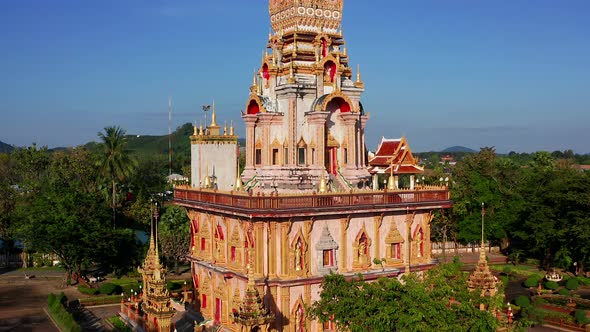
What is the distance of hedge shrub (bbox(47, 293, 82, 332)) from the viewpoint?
37.3 metres

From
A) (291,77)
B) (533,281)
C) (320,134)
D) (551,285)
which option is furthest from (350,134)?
(551,285)

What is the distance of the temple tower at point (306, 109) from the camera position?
3712 cm

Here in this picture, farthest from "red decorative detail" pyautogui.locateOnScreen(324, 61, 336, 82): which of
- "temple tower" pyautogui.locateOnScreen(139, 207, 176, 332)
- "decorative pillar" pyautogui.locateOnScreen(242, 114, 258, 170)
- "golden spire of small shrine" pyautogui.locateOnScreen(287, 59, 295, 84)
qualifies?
"temple tower" pyautogui.locateOnScreen(139, 207, 176, 332)

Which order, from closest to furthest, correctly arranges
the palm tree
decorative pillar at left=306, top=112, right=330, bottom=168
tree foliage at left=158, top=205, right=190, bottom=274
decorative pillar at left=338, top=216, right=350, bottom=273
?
decorative pillar at left=338, top=216, right=350, bottom=273, decorative pillar at left=306, top=112, right=330, bottom=168, tree foliage at left=158, top=205, right=190, bottom=274, the palm tree

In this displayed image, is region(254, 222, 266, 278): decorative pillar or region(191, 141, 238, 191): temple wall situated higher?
region(191, 141, 238, 191): temple wall

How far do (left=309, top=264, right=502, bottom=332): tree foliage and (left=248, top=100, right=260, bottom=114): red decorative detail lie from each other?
1396 cm

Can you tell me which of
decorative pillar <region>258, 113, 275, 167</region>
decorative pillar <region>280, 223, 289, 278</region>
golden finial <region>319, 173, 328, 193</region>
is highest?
decorative pillar <region>258, 113, 275, 167</region>

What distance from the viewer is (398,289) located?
25.8 metres

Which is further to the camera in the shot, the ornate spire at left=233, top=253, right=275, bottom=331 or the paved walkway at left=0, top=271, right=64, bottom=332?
the paved walkway at left=0, top=271, right=64, bottom=332

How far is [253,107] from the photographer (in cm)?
3906

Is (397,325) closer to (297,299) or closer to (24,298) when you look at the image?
(297,299)

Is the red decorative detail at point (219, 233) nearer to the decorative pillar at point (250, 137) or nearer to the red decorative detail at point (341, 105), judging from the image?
the decorative pillar at point (250, 137)

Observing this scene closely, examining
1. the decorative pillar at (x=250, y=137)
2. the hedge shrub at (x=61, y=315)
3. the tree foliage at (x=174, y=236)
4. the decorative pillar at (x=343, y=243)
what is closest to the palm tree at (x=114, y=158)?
the tree foliage at (x=174, y=236)

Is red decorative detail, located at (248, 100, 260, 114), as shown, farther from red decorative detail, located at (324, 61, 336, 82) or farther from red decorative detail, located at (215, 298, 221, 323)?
red decorative detail, located at (215, 298, 221, 323)
